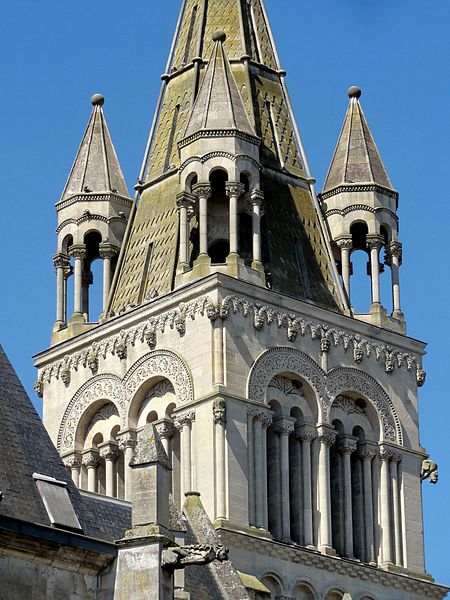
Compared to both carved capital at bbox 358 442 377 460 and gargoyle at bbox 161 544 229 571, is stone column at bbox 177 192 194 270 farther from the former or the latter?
gargoyle at bbox 161 544 229 571

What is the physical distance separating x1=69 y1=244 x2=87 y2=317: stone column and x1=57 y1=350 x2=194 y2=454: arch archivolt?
7.30 feet

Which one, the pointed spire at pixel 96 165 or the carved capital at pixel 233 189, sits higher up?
the pointed spire at pixel 96 165

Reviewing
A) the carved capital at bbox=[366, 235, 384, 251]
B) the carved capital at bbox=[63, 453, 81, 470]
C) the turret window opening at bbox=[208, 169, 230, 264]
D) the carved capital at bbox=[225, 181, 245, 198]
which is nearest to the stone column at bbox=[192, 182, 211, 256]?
the carved capital at bbox=[225, 181, 245, 198]

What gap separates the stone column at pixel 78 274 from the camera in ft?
178

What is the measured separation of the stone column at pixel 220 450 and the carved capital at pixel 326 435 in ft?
9.89

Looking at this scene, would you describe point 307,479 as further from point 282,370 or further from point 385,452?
point 385,452

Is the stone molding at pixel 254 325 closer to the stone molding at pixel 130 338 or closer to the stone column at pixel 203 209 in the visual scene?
the stone molding at pixel 130 338

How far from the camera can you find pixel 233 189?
5156cm

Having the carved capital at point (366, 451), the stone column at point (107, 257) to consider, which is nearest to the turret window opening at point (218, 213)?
the stone column at point (107, 257)

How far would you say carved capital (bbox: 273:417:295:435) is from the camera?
5044 centimetres

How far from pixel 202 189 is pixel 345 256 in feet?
16.1

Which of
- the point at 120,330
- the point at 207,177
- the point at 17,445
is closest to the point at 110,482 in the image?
the point at 120,330

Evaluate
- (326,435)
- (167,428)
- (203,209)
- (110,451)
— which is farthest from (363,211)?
(110,451)

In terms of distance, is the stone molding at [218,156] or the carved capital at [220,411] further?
the stone molding at [218,156]
